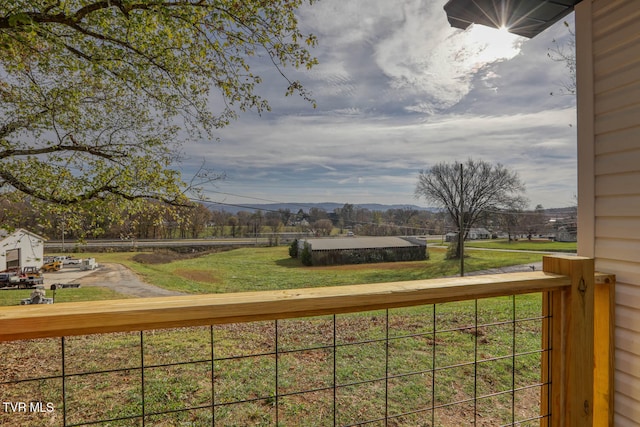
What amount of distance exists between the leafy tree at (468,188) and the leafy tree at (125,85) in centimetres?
497

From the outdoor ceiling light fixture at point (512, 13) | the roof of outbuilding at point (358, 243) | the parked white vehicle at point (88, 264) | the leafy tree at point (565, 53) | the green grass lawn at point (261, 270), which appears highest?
the leafy tree at point (565, 53)

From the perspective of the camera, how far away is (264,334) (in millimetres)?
4273

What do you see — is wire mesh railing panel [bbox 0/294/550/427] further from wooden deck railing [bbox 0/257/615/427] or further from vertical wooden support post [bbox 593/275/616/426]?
wooden deck railing [bbox 0/257/615/427]

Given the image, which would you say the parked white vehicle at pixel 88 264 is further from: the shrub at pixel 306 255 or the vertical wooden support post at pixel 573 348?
the vertical wooden support post at pixel 573 348

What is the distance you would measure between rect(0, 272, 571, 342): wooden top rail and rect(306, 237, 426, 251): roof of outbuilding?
15.9 feet

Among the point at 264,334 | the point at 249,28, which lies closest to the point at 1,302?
the point at 264,334

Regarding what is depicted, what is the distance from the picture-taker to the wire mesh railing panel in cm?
240

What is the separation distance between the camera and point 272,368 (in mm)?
3295

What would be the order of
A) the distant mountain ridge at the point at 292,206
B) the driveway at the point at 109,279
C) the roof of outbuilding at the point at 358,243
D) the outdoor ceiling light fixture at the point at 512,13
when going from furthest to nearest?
the roof of outbuilding at the point at 358,243, the distant mountain ridge at the point at 292,206, the driveway at the point at 109,279, the outdoor ceiling light fixture at the point at 512,13

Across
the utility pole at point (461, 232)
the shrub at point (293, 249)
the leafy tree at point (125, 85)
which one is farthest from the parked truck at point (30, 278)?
the utility pole at point (461, 232)

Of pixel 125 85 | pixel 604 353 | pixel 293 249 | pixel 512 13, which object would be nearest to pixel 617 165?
pixel 604 353

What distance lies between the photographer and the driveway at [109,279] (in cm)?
391

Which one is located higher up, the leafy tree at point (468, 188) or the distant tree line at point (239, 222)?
the leafy tree at point (468, 188)

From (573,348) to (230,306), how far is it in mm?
1032
